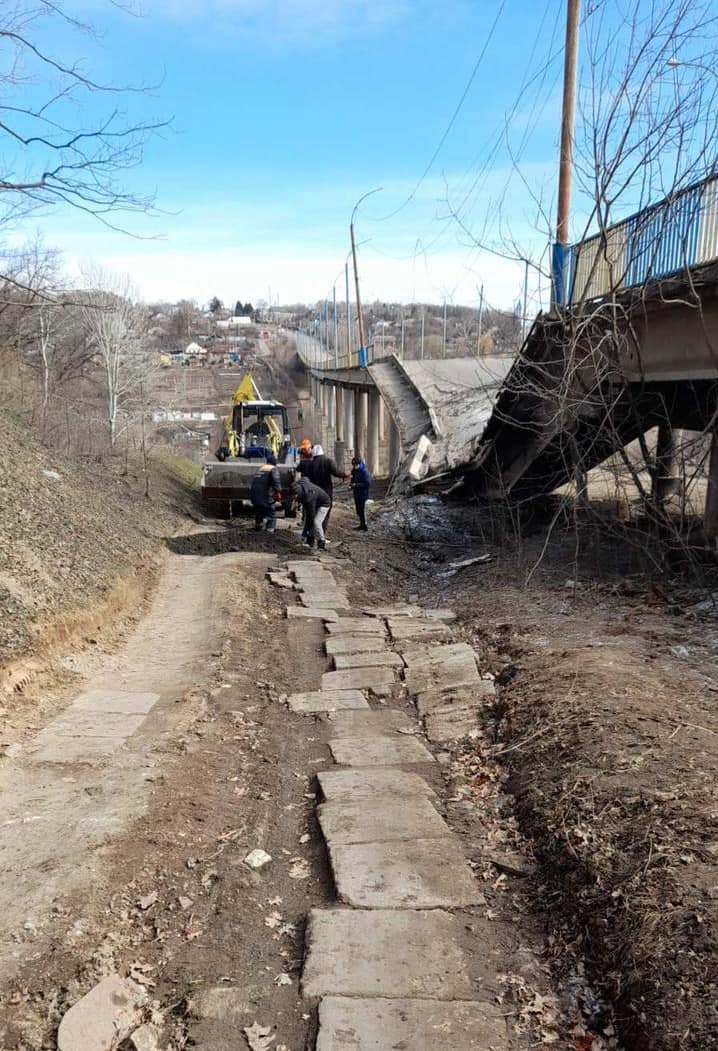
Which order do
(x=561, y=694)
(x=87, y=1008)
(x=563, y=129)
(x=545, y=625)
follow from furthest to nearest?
(x=563, y=129) < (x=545, y=625) < (x=561, y=694) < (x=87, y=1008)

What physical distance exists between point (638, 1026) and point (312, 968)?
1480 millimetres

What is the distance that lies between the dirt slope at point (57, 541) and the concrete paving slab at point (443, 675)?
3715 mm

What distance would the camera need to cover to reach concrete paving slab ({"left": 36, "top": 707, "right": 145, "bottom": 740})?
6930 millimetres

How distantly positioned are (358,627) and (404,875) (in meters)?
5.72

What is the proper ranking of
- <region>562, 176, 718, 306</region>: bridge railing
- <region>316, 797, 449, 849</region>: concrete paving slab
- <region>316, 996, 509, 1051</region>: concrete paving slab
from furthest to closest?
<region>562, 176, 718, 306</region>: bridge railing
<region>316, 797, 449, 849</region>: concrete paving slab
<region>316, 996, 509, 1051</region>: concrete paving slab

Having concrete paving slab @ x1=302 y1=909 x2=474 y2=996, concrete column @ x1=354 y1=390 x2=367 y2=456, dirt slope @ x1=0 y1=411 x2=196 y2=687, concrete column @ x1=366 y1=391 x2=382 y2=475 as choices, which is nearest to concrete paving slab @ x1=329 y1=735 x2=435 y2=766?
concrete paving slab @ x1=302 y1=909 x2=474 y2=996

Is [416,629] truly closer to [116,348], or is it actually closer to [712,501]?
[712,501]

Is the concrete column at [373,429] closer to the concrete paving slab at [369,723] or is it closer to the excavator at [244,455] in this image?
the excavator at [244,455]

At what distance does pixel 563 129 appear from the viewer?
Answer: 41.8 feet

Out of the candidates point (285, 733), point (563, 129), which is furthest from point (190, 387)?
point (285, 733)

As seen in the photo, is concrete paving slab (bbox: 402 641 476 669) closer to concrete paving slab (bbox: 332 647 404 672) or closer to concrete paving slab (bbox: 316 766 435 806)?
concrete paving slab (bbox: 332 647 404 672)

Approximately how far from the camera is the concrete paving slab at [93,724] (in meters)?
6.93

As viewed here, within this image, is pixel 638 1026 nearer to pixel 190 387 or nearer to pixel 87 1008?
pixel 87 1008

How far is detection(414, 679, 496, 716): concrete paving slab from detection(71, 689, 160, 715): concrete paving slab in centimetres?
246
